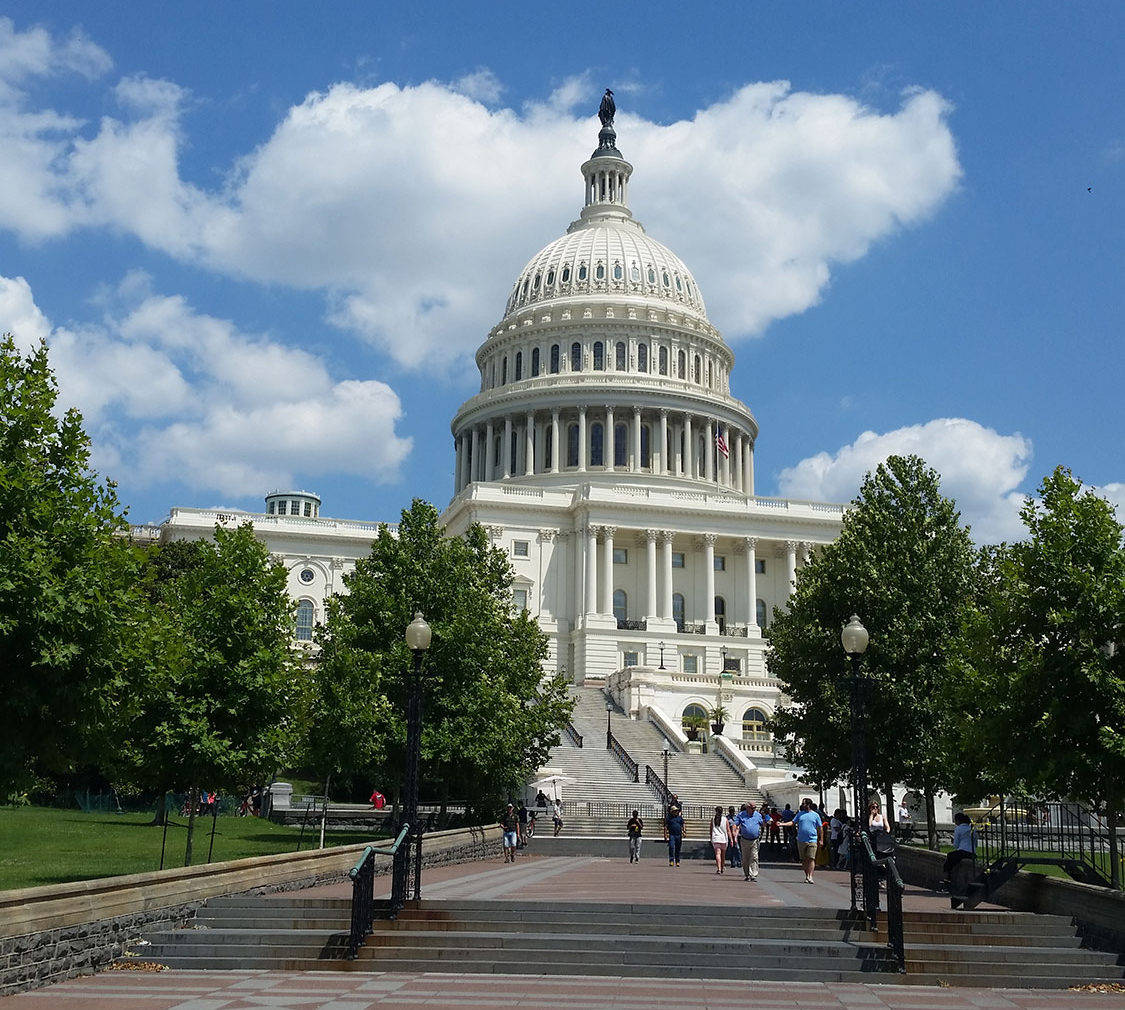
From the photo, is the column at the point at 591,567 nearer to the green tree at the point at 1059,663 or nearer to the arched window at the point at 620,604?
the arched window at the point at 620,604

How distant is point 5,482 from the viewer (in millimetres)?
20562

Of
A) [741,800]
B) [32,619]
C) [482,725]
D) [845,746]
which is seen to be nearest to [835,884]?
[845,746]

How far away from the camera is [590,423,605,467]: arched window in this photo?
11225cm

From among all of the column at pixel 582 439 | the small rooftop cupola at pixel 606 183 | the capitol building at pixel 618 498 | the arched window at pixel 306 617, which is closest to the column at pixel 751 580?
the capitol building at pixel 618 498

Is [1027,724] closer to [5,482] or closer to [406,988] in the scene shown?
[406,988]

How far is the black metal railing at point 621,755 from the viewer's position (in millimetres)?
56219

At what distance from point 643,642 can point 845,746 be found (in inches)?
1930

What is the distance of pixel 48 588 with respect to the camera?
20297mm

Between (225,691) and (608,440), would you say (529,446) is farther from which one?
(225,691)

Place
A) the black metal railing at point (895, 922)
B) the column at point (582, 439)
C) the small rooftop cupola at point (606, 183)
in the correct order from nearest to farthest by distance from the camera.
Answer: the black metal railing at point (895, 922) < the column at point (582, 439) < the small rooftop cupola at point (606, 183)

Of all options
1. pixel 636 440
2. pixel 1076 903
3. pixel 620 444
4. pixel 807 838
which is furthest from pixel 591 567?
pixel 1076 903

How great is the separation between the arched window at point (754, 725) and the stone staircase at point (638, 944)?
169 feet

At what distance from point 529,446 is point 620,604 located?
22.1m

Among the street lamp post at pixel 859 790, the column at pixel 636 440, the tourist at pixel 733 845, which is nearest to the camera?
the street lamp post at pixel 859 790
